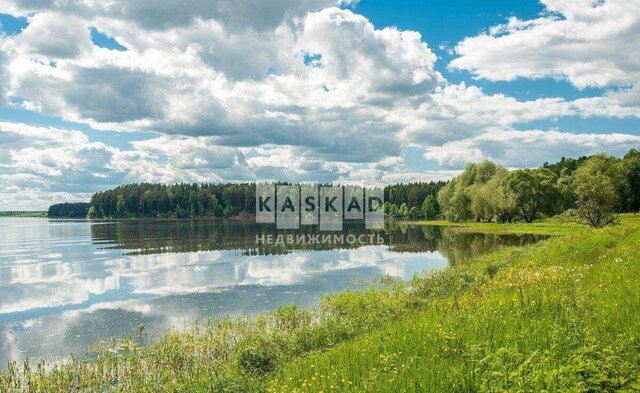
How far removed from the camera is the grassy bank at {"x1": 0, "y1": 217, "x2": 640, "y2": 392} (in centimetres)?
814

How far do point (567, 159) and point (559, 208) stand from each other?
75.1 meters

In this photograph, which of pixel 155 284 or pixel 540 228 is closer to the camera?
pixel 155 284

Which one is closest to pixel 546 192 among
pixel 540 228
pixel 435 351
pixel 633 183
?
pixel 540 228

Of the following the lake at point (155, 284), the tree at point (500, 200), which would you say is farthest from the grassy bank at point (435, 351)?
the tree at point (500, 200)

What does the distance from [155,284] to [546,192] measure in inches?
3792

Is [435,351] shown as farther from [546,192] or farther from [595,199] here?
[546,192]

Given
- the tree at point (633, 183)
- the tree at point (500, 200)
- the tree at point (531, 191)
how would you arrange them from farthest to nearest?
the tree at point (633, 183) < the tree at point (500, 200) < the tree at point (531, 191)

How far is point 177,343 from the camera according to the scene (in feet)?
Result: 63.8

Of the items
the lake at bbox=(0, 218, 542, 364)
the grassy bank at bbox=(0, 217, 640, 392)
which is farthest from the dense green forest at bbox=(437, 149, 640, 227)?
the grassy bank at bbox=(0, 217, 640, 392)

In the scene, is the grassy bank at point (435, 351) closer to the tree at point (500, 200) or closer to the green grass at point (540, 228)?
the green grass at point (540, 228)

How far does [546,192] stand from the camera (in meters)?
109

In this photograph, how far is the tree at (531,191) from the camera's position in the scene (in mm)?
103750

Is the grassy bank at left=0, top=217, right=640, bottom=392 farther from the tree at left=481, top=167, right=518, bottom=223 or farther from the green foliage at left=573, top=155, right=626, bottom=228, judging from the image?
the tree at left=481, top=167, right=518, bottom=223

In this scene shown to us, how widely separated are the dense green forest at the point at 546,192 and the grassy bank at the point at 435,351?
63.3m
